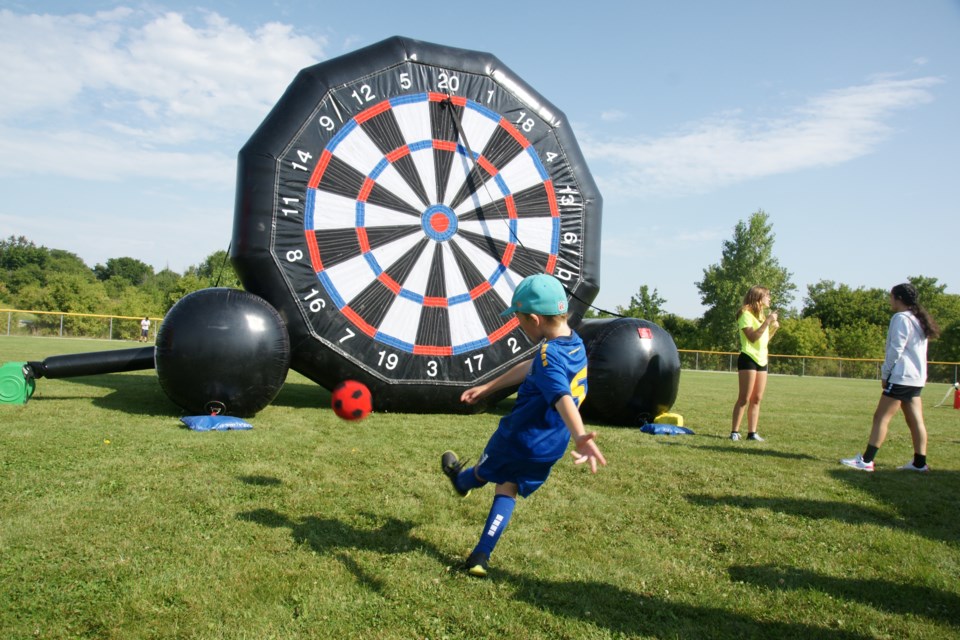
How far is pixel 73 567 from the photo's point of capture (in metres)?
2.87

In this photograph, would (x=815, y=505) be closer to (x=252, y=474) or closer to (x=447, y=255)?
(x=252, y=474)

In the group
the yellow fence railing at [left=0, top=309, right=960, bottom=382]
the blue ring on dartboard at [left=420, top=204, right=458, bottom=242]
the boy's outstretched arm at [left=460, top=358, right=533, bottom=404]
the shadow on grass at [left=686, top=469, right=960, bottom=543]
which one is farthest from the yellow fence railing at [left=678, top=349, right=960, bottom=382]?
the boy's outstretched arm at [left=460, top=358, right=533, bottom=404]

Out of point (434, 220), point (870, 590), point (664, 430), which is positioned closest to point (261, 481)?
point (870, 590)

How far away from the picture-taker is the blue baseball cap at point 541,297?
3119 mm

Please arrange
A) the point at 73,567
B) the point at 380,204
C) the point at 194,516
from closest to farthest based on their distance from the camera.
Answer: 1. the point at 73,567
2. the point at 194,516
3. the point at 380,204

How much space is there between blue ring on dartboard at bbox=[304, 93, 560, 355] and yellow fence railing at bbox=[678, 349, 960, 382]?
2835 cm

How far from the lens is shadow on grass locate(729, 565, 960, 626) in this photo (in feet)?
9.24

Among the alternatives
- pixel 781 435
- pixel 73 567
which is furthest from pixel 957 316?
pixel 73 567

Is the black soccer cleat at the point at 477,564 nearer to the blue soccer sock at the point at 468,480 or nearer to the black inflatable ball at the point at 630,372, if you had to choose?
the blue soccer sock at the point at 468,480

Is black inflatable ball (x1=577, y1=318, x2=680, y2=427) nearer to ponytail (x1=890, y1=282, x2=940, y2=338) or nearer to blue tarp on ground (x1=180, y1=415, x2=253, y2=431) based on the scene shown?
ponytail (x1=890, y1=282, x2=940, y2=338)

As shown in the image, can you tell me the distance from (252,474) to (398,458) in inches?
43.6

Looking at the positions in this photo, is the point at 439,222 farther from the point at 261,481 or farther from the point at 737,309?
the point at 737,309

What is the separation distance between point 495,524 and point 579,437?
73cm

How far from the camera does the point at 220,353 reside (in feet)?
20.2
